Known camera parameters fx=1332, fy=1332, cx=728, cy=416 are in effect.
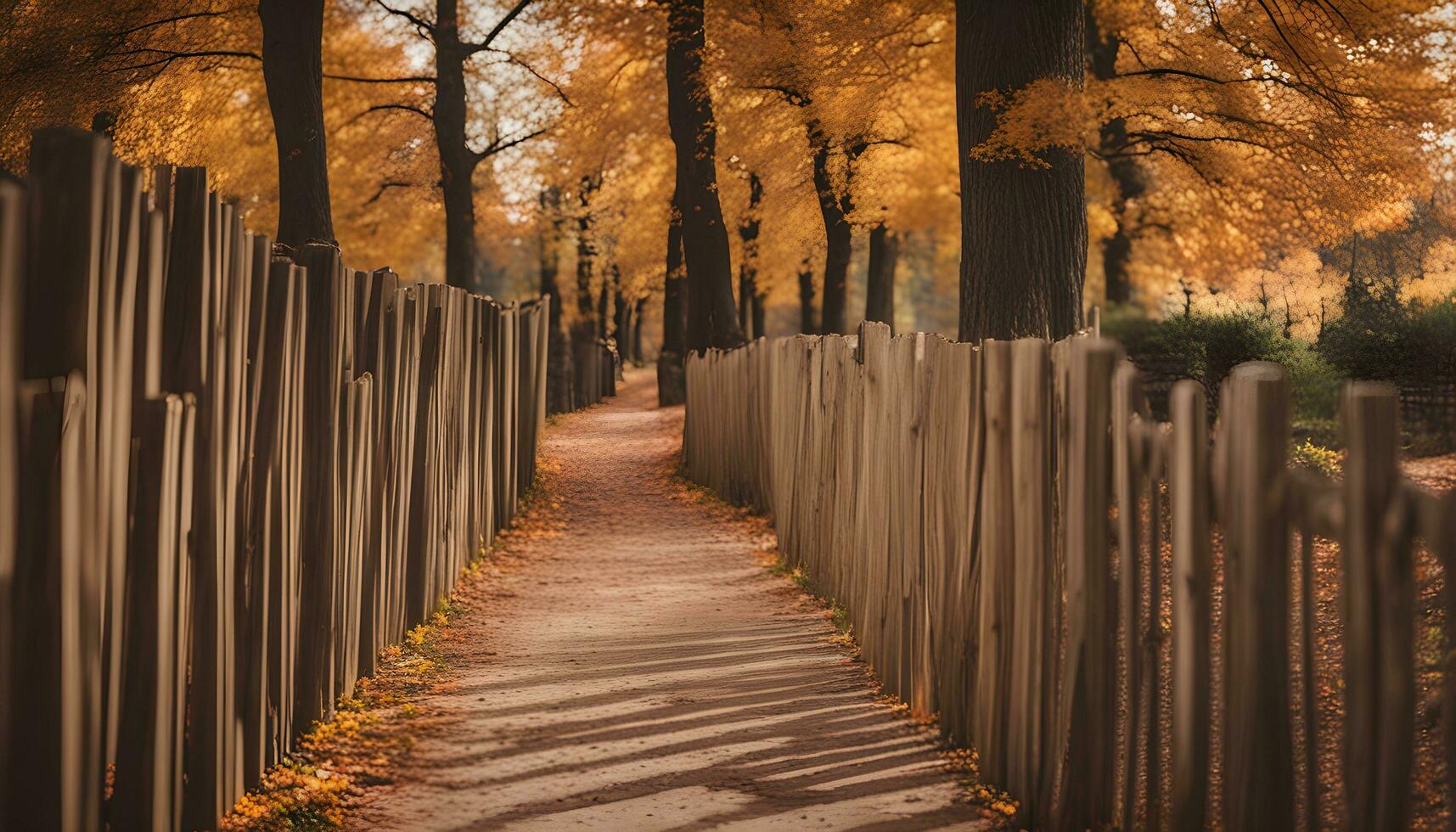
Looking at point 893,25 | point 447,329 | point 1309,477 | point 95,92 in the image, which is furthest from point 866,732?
point 95,92

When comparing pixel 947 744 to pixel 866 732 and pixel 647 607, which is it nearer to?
pixel 866 732

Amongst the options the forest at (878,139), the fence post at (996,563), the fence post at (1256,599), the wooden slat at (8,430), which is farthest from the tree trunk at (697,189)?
the wooden slat at (8,430)

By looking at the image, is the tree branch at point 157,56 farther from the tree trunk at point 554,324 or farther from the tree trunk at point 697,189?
the tree trunk at point 554,324

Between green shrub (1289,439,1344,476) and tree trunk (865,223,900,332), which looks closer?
green shrub (1289,439,1344,476)

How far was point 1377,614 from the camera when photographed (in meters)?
2.66

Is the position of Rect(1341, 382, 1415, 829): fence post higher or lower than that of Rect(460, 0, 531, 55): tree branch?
lower

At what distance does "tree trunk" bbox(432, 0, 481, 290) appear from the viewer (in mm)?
18219

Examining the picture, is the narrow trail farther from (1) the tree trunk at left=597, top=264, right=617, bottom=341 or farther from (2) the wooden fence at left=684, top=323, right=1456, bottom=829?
(1) the tree trunk at left=597, top=264, right=617, bottom=341

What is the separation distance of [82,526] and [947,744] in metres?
3.22

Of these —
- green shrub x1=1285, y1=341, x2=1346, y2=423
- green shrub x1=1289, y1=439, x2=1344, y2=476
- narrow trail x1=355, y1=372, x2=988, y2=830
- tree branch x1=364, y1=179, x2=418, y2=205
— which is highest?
tree branch x1=364, y1=179, x2=418, y2=205

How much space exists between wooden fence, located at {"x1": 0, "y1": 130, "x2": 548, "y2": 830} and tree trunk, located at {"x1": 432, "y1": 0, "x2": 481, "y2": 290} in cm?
1307

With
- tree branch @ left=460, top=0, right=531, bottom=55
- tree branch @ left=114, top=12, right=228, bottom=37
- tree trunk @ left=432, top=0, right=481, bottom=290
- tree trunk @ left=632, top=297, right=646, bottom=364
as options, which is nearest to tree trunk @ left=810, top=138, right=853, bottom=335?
tree branch @ left=460, top=0, right=531, bottom=55

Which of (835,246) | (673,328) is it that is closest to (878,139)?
(835,246)

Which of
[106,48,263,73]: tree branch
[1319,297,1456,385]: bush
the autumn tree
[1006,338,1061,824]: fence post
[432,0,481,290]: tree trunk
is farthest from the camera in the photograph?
[432,0,481,290]: tree trunk
